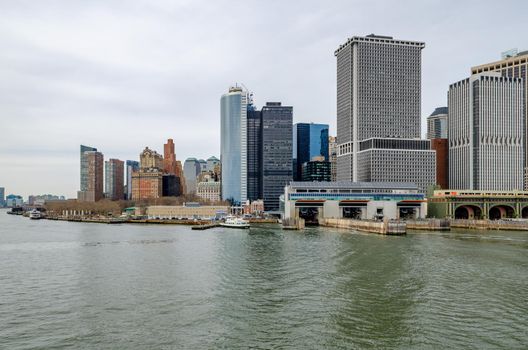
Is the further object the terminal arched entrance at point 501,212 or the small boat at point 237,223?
the terminal arched entrance at point 501,212

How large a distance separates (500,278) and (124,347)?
41844 mm

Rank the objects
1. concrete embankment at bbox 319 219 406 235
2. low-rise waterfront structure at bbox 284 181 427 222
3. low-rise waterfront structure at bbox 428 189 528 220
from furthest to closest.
Answer: low-rise waterfront structure at bbox 284 181 427 222 < low-rise waterfront structure at bbox 428 189 528 220 < concrete embankment at bbox 319 219 406 235

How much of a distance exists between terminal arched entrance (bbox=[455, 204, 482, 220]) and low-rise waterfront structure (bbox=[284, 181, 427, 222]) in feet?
51.2

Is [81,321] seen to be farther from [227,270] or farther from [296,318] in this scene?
[227,270]

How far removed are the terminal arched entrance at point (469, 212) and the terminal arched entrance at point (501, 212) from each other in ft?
18.2

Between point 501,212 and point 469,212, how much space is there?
43.8ft

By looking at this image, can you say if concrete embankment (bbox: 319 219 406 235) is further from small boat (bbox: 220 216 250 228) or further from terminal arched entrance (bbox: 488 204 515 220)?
terminal arched entrance (bbox: 488 204 515 220)

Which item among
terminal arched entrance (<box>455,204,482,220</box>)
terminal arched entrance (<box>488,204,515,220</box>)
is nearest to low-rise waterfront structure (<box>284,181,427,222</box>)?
terminal arched entrance (<box>455,204,482,220</box>)

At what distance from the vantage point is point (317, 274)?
54.0 metres

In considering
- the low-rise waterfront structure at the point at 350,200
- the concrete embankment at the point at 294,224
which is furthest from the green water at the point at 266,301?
the low-rise waterfront structure at the point at 350,200

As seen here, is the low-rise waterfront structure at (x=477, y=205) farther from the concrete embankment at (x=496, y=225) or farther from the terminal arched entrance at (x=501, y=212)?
the concrete embankment at (x=496, y=225)

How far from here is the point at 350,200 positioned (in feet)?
545

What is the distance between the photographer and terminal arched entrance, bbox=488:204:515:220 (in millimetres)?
168250

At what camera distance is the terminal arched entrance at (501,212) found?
168250 millimetres
